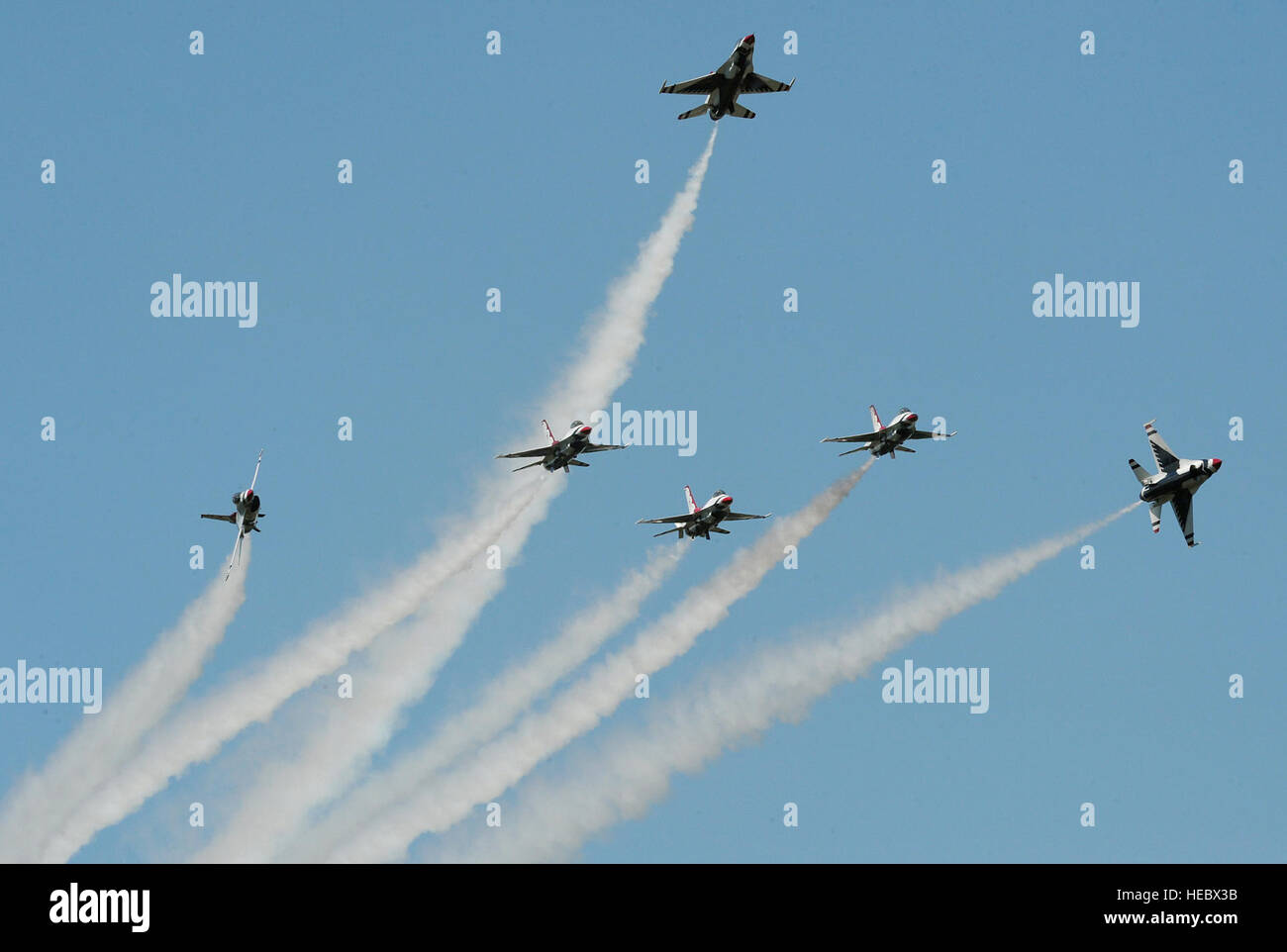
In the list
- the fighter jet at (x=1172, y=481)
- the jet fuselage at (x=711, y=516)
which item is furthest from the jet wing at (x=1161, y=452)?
the jet fuselage at (x=711, y=516)

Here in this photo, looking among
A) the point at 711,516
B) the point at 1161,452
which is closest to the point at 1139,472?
the point at 1161,452

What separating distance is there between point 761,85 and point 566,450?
2095 cm

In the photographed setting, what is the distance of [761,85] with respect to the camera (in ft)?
326

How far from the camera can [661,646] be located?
4038 inches

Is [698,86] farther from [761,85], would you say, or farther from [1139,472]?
[1139,472]

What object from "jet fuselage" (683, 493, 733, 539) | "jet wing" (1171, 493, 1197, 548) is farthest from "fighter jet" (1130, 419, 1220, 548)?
"jet fuselage" (683, 493, 733, 539)

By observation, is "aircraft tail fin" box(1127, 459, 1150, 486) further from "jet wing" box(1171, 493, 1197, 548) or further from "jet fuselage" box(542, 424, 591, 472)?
"jet fuselage" box(542, 424, 591, 472)

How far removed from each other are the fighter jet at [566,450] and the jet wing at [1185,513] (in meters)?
29.7

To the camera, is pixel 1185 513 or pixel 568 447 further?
pixel 1185 513
